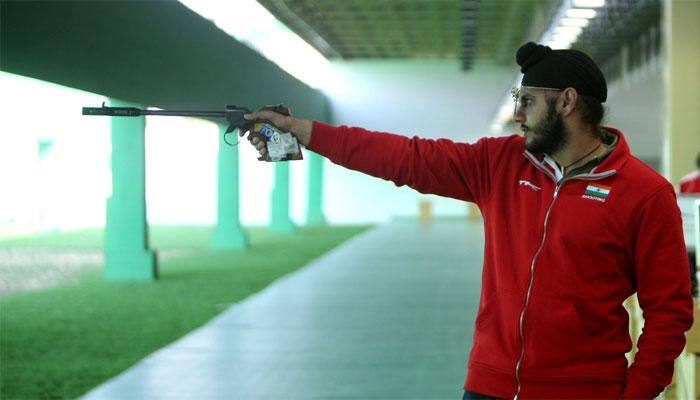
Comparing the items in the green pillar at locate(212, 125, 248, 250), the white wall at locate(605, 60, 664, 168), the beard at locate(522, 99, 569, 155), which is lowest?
the green pillar at locate(212, 125, 248, 250)

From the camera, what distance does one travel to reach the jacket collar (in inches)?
94.7

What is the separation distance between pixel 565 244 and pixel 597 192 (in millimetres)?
160

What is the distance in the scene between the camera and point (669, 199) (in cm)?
236

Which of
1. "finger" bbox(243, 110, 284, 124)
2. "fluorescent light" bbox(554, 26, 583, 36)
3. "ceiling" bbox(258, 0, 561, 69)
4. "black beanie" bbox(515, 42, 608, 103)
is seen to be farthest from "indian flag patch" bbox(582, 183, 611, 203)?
"ceiling" bbox(258, 0, 561, 69)

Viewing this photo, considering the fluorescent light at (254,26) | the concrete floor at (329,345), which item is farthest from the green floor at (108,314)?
the fluorescent light at (254,26)

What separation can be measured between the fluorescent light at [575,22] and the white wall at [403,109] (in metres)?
14.9

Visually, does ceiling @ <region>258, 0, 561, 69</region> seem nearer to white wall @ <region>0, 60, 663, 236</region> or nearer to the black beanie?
white wall @ <region>0, 60, 663, 236</region>

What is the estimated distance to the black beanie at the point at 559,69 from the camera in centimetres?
243

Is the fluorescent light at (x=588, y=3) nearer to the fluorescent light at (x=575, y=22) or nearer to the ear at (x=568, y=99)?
the fluorescent light at (x=575, y=22)

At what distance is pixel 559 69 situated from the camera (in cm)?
243

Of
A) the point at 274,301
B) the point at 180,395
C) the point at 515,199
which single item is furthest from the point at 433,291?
the point at 515,199

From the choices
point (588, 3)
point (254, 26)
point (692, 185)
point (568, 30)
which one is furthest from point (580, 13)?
point (254, 26)

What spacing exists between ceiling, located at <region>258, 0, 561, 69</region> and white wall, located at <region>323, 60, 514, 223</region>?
1.01 meters

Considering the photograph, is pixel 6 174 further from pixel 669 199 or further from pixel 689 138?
pixel 669 199
